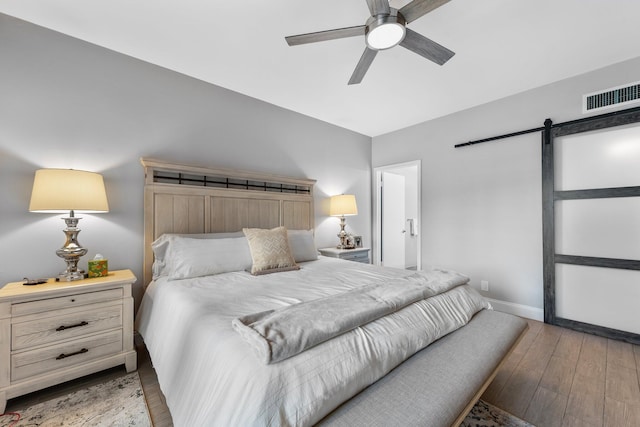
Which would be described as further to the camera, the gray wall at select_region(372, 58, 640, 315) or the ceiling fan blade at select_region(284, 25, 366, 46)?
the gray wall at select_region(372, 58, 640, 315)

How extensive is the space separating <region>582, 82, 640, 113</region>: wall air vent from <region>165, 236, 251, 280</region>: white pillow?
3.76m

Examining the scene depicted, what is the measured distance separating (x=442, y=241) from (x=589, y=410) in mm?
2350

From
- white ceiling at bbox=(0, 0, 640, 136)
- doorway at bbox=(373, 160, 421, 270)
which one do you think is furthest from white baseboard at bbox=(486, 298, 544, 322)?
white ceiling at bbox=(0, 0, 640, 136)

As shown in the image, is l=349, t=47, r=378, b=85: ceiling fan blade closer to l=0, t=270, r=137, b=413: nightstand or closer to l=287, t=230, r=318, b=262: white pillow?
l=287, t=230, r=318, b=262: white pillow

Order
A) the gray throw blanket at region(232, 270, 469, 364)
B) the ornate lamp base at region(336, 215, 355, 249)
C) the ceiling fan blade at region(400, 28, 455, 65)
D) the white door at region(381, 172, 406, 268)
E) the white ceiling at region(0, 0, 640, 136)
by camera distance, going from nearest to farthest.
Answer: the gray throw blanket at region(232, 270, 469, 364)
the ceiling fan blade at region(400, 28, 455, 65)
the white ceiling at region(0, 0, 640, 136)
the ornate lamp base at region(336, 215, 355, 249)
the white door at region(381, 172, 406, 268)

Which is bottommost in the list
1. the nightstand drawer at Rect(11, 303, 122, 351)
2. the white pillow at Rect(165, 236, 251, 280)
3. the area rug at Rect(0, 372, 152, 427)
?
the area rug at Rect(0, 372, 152, 427)

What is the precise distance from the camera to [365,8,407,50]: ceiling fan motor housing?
1570 mm

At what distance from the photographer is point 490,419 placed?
1.53 metres

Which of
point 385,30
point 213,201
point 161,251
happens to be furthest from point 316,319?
point 213,201

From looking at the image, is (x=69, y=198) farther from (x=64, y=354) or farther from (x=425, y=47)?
(x=425, y=47)

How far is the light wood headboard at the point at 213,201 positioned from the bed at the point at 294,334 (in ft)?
0.06

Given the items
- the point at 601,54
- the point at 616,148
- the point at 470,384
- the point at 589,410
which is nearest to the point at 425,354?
the point at 470,384

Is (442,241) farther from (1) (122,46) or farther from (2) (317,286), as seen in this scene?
(1) (122,46)

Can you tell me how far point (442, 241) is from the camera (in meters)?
3.80
